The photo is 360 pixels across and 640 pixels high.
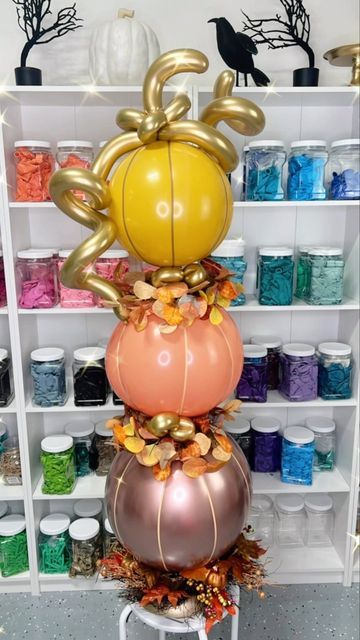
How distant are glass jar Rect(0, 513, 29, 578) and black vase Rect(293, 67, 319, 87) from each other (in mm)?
1658

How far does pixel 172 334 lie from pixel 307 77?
101 cm

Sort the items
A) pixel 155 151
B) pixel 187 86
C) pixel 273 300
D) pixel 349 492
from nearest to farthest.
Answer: pixel 155 151, pixel 187 86, pixel 273 300, pixel 349 492

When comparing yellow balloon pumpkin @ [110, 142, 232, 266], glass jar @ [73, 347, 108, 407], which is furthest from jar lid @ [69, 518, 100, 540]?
yellow balloon pumpkin @ [110, 142, 232, 266]

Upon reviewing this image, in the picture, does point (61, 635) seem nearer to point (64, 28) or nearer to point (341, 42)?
point (64, 28)

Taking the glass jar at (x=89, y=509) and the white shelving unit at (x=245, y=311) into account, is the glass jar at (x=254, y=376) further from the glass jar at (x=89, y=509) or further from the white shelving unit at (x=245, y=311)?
the glass jar at (x=89, y=509)

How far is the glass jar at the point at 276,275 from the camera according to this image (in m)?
1.71

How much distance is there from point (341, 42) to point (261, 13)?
269 millimetres

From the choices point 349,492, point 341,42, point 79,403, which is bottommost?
point 349,492

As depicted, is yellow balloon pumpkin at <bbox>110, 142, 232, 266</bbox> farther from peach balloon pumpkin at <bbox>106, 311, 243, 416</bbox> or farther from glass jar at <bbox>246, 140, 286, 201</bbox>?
glass jar at <bbox>246, 140, 286, 201</bbox>

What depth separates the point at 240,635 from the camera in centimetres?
173

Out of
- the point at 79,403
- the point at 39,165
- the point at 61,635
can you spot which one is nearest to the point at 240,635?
the point at 61,635

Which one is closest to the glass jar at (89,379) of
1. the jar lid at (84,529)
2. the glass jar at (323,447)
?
the jar lid at (84,529)

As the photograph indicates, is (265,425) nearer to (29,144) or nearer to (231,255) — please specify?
(231,255)

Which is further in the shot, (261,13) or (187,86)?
(261,13)
